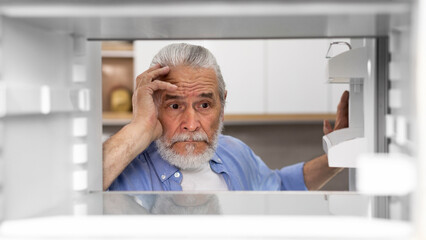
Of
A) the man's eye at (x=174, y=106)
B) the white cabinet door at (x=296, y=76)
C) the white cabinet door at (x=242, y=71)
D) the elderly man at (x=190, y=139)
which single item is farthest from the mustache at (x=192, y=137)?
the white cabinet door at (x=296, y=76)

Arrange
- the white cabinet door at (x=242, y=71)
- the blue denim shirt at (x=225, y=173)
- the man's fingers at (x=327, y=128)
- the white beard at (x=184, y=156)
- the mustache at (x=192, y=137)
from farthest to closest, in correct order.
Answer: the white cabinet door at (x=242, y=71)
the man's fingers at (x=327, y=128)
the mustache at (x=192, y=137)
the white beard at (x=184, y=156)
the blue denim shirt at (x=225, y=173)

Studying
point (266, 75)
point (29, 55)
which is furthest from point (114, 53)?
point (29, 55)

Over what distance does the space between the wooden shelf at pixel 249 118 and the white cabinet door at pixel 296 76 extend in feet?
0.17

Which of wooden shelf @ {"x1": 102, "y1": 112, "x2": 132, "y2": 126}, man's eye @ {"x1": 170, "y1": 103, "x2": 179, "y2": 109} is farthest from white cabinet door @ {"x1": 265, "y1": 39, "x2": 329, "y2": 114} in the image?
man's eye @ {"x1": 170, "y1": 103, "x2": 179, "y2": 109}

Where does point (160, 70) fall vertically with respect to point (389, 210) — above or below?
above

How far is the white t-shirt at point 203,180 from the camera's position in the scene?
6.27 ft

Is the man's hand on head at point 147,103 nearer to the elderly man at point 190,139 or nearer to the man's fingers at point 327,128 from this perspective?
the elderly man at point 190,139

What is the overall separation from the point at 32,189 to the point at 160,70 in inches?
53.0

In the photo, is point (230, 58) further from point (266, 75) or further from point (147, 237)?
point (147, 237)

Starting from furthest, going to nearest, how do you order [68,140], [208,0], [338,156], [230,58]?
1. [230,58]
2. [338,156]
3. [68,140]
4. [208,0]

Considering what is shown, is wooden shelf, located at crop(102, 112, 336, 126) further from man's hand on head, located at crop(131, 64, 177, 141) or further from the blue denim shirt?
man's hand on head, located at crop(131, 64, 177, 141)

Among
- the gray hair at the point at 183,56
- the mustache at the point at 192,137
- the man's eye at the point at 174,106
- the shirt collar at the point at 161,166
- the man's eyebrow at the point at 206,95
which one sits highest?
the gray hair at the point at 183,56

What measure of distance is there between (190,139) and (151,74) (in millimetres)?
393

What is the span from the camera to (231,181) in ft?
6.28
